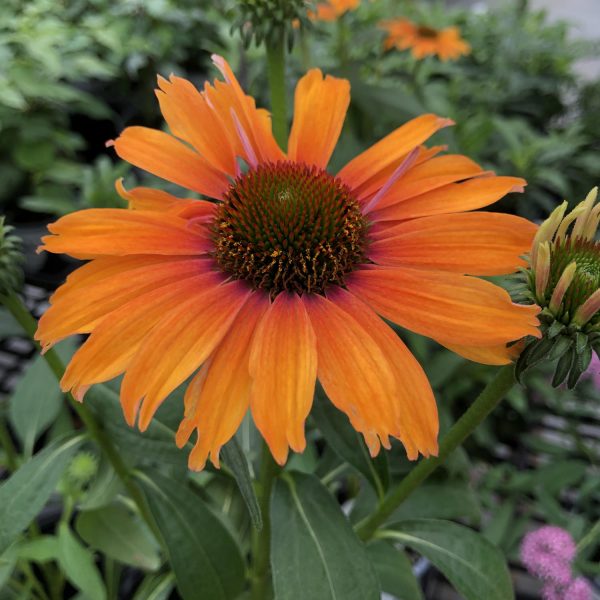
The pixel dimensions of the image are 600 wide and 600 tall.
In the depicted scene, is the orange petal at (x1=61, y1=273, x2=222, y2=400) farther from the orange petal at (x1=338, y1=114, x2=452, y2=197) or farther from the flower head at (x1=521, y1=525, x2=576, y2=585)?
the flower head at (x1=521, y1=525, x2=576, y2=585)

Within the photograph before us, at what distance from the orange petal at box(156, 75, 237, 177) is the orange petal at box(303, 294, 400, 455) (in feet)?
0.50

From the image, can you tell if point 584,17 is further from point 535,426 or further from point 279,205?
point 279,205

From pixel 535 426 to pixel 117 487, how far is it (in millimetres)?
719

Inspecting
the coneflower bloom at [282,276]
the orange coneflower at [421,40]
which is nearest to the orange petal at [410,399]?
the coneflower bloom at [282,276]

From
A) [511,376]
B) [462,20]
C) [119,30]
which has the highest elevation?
[119,30]

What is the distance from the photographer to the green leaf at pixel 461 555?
A: 42cm

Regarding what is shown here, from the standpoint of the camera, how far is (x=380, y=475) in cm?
44

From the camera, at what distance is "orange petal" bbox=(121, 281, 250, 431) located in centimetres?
31

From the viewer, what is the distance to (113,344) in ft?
1.09

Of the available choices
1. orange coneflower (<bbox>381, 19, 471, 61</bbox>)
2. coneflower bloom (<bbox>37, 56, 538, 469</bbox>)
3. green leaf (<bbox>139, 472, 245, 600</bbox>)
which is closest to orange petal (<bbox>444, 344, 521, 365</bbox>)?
coneflower bloom (<bbox>37, 56, 538, 469</bbox>)

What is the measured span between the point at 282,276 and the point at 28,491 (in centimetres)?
23

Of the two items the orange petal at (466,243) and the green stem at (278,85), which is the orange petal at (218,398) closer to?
the orange petal at (466,243)

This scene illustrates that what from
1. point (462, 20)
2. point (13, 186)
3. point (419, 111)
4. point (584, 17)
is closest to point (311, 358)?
point (419, 111)

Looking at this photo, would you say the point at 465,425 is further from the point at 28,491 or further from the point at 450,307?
the point at 28,491
